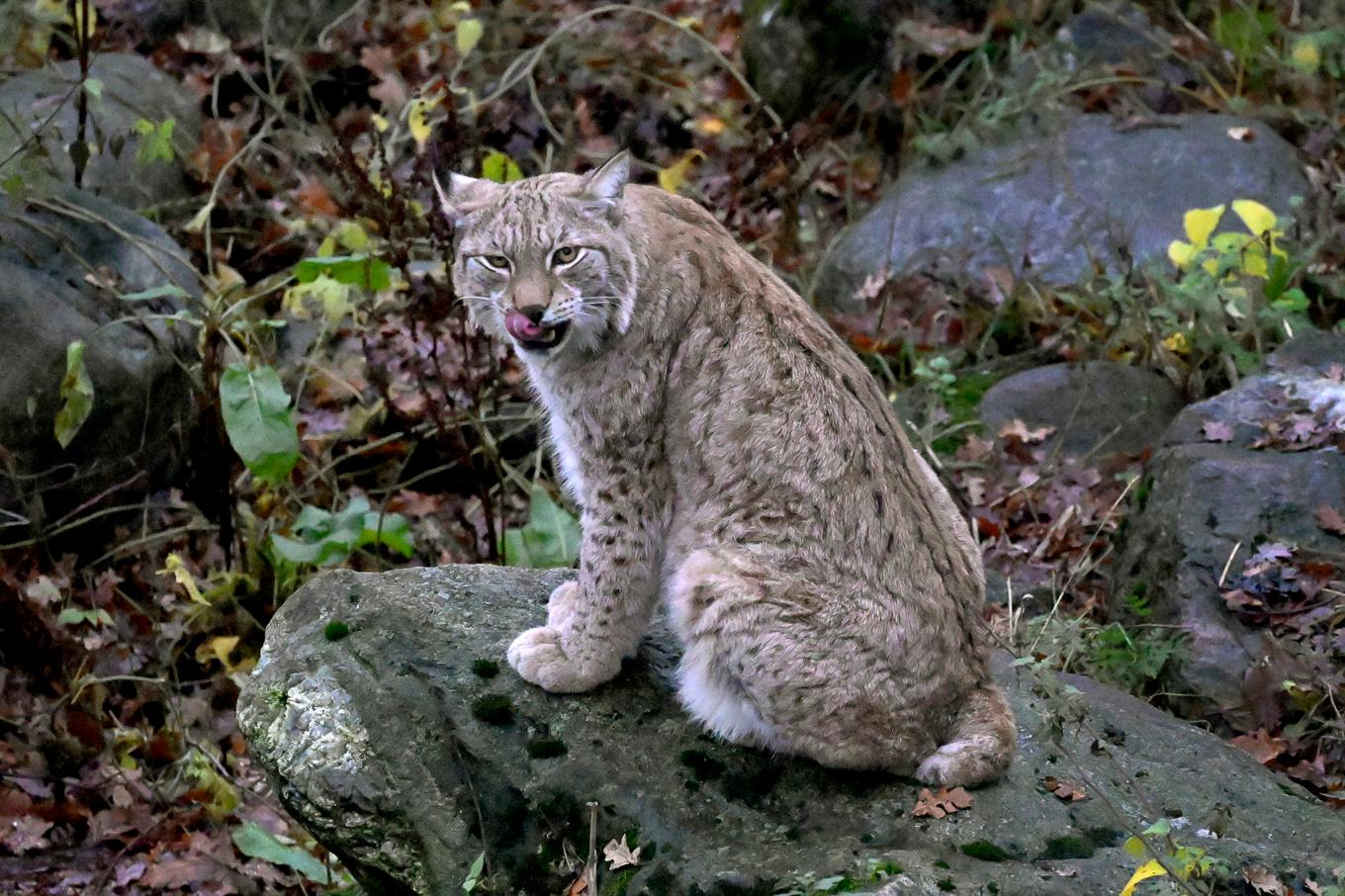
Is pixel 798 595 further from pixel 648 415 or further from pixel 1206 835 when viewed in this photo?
pixel 1206 835

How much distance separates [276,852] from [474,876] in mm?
1430

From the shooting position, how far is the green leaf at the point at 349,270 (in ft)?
23.4

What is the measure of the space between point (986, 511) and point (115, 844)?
4.22m

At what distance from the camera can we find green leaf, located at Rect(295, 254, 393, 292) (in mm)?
7145

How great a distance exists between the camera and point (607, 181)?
489 centimetres

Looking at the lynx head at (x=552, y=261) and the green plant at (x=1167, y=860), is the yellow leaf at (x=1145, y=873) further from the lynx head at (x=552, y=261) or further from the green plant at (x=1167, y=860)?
the lynx head at (x=552, y=261)

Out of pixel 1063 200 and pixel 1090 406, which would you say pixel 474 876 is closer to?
pixel 1090 406

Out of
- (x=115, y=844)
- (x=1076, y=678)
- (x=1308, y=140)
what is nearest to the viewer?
(x=1076, y=678)

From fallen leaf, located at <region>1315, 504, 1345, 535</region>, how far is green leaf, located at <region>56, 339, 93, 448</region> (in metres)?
5.30

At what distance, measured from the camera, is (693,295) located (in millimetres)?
5000

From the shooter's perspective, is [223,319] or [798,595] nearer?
[798,595]

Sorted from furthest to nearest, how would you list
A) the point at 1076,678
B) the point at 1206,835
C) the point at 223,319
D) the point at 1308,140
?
the point at 1308,140 < the point at 223,319 < the point at 1076,678 < the point at 1206,835

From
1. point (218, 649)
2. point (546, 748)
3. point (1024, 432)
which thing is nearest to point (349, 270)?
point (218, 649)

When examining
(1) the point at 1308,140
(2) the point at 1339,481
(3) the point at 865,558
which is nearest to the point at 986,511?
(2) the point at 1339,481
